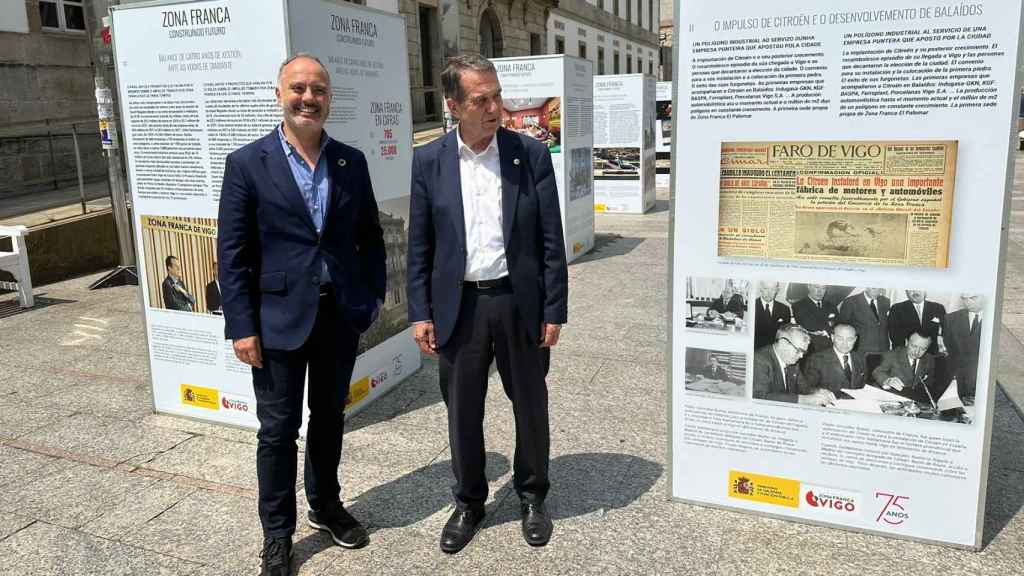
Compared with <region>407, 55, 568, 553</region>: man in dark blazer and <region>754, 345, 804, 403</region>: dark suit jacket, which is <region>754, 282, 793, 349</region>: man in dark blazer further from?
<region>407, 55, 568, 553</region>: man in dark blazer

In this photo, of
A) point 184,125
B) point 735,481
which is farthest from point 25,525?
point 735,481

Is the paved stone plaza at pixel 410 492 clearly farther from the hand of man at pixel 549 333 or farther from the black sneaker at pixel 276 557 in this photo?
the hand of man at pixel 549 333

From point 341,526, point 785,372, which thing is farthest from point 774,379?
point 341,526

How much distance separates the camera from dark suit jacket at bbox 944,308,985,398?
2.85 meters


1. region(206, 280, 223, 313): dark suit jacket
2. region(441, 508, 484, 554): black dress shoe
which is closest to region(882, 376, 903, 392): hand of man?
region(441, 508, 484, 554): black dress shoe

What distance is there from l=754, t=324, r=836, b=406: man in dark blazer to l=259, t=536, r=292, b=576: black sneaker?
197 centimetres

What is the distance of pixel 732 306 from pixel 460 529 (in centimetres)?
143

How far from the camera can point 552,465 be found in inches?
155

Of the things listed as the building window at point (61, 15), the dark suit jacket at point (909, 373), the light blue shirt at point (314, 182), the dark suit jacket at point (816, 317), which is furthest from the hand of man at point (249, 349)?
the building window at point (61, 15)

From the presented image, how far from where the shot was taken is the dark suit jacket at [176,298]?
4543mm

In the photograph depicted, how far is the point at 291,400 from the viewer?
9.78 ft

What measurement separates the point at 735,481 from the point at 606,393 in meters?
1.67

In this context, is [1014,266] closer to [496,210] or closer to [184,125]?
[496,210]

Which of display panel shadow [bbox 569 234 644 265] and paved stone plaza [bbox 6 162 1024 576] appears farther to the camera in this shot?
display panel shadow [bbox 569 234 644 265]
